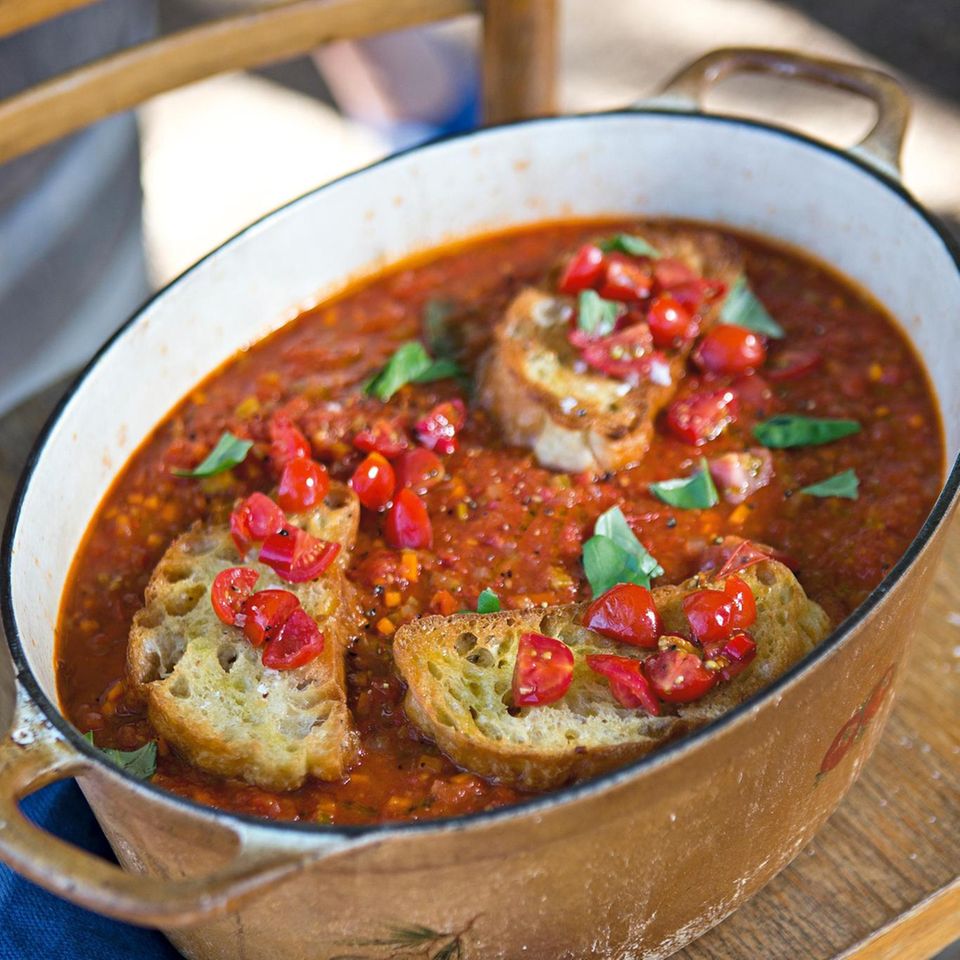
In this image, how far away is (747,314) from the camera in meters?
2.98

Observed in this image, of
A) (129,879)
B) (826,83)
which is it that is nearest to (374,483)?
(129,879)

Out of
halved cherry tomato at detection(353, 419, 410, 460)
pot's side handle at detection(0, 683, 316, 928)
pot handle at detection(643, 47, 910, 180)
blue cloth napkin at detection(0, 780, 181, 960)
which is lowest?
blue cloth napkin at detection(0, 780, 181, 960)

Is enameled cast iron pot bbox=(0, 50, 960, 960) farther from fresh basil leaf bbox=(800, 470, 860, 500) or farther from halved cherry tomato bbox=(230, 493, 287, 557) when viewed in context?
halved cherry tomato bbox=(230, 493, 287, 557)

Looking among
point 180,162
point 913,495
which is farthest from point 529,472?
point 180,162

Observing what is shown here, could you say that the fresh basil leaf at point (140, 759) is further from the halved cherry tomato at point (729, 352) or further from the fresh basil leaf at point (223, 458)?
the halved cherry tomato at point (729, 352)

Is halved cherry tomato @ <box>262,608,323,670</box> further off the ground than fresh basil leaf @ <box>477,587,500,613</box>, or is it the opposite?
halved cherry tomato @ <box>262,608,323,670</box>

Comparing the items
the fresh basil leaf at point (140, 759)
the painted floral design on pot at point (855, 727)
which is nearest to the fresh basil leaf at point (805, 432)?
the painted floral design on pot at point (855, 727)

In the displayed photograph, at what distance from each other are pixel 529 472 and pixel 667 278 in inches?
25.0

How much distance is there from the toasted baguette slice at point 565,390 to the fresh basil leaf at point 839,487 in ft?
1.19

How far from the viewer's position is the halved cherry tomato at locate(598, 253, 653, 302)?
295cm

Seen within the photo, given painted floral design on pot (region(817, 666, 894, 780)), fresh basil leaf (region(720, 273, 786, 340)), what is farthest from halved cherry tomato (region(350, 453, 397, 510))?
painted floral design on pot (region(817, 666, 894, 780))

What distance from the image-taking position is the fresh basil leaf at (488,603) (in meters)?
2.33

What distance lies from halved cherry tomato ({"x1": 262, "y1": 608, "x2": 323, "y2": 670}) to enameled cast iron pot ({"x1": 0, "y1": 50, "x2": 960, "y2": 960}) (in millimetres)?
386

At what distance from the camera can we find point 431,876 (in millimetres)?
1695
